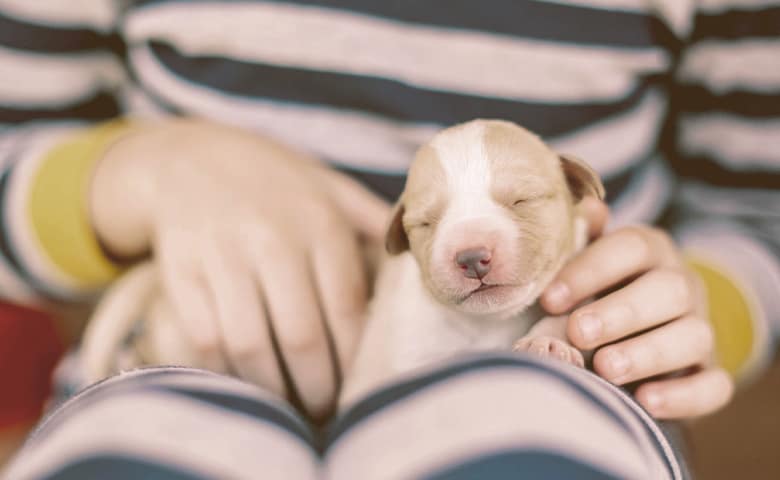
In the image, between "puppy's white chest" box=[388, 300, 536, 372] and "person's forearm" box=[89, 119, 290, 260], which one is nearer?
"puppy's white chest" box=[388, 300, 536, 372]

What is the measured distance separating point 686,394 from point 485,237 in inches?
8.8

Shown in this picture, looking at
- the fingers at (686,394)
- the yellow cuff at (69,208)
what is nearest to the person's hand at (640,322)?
the fingers at (686,394)

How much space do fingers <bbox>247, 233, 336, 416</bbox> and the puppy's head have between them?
0.15 m

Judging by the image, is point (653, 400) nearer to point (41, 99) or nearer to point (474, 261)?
point (474, 261)

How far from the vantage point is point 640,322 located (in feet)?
1.54

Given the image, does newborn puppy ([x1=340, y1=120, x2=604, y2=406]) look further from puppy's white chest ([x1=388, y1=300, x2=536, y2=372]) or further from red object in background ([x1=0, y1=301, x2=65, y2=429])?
red object in background ([x1=0, y1=301, x2=65, y2=429])

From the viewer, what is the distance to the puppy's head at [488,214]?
1.35 ft

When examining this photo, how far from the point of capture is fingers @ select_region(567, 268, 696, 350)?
0.44 metres

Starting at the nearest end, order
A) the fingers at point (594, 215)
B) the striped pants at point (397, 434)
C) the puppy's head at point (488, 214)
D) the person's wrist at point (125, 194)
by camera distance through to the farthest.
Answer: the striped pants at point (397, 434) < the puppy's head at point (488, 214) < the fingers at point (594, 215) < the person's wrist at point (125, 194)

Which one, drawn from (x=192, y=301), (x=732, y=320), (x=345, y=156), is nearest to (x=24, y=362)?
(x=192, y=301)

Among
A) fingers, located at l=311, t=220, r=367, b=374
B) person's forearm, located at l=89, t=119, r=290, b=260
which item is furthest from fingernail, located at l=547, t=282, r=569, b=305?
person's forearm, located at l=89, t=119, r=290, b=260

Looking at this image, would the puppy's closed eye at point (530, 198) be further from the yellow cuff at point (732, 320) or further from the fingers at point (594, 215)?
the yellow cuff at point (732, 320)

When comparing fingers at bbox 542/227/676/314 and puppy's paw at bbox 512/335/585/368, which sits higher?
fingers at bbox 542/227/676/314

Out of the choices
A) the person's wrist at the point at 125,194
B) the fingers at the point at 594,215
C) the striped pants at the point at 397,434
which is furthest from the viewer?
the person's wrist at the point at 125,194
